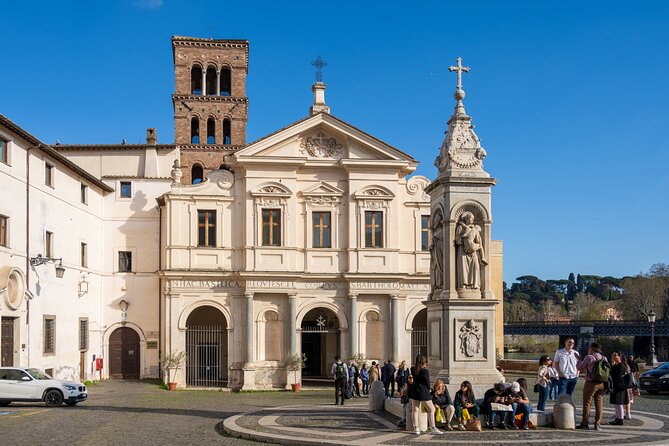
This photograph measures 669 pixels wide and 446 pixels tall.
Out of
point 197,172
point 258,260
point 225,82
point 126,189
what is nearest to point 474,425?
point 258,260

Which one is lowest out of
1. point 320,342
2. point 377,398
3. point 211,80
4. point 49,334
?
point 320,342

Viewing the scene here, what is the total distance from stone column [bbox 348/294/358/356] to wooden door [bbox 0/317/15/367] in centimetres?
1472

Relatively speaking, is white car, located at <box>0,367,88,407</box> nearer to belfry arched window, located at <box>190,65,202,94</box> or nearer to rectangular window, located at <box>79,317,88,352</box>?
rectangular window, located at <box>79,317,88,352</box>

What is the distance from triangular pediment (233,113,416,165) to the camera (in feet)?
123

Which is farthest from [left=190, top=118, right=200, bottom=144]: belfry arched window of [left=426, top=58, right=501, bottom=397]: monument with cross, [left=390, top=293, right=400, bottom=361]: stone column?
[left=426, top=58, right=501, bottom=397]: monument with cross

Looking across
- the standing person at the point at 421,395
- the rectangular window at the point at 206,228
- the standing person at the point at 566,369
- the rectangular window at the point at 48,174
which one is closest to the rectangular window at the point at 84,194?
the rectangular window at the point at 48,174

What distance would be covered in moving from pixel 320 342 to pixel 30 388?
2044 cm

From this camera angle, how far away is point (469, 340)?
710 inches

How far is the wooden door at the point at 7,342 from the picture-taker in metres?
28.0

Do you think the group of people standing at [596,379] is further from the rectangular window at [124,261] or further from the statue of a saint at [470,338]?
the rectangular window at [124,261]

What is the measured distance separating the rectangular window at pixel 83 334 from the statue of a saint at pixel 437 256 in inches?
859

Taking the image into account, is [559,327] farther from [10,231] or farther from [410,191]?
[10,231]

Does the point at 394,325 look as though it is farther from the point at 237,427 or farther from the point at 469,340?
the point at 237,427

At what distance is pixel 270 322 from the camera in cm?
3778
